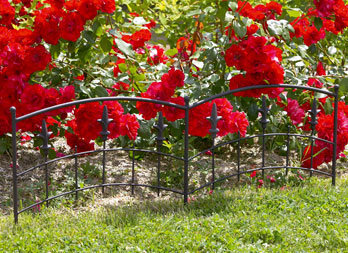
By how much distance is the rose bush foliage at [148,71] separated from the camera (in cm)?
342

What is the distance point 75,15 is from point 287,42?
181 cm

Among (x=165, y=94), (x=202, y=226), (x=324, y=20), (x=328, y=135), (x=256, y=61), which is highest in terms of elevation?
(x=324, y=20)

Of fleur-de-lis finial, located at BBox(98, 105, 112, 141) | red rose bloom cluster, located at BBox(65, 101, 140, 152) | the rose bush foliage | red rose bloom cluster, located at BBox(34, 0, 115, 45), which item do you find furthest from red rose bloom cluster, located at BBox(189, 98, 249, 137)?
red rose bloom cluster, located at BBox(34, 0, 115, 45)

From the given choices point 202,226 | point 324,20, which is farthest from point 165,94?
point 324,20

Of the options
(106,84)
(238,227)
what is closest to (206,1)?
(106,84)

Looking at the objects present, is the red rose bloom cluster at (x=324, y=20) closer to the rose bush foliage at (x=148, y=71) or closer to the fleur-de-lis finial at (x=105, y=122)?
the rose bush foliage at (x=148, y=71)

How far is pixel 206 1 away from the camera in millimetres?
4496

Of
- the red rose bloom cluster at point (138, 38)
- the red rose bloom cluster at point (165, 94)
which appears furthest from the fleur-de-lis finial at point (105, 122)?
the red rose bloom cluster at point (138, 38)

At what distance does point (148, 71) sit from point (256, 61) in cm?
100

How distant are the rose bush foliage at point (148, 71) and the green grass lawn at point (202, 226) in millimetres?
509

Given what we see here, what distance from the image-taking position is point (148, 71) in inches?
165

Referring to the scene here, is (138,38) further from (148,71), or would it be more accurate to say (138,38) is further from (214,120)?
(214,120)

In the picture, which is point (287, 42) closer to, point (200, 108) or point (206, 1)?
point (206, 1)

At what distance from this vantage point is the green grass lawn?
2.86 meters
